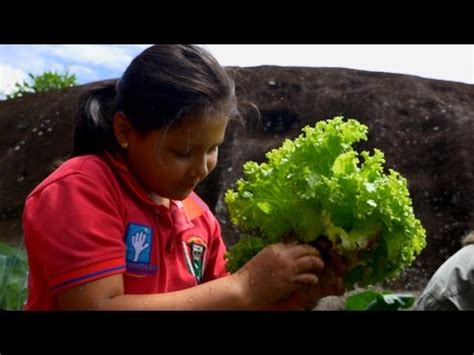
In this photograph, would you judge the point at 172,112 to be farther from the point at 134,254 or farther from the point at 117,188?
the point at 134,254

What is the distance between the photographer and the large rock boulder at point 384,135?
3.98 metres

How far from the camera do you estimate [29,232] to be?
1.30m

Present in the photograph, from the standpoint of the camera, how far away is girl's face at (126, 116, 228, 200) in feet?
4.43

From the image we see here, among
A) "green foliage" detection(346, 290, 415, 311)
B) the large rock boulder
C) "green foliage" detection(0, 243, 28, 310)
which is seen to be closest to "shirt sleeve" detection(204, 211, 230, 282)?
"green foliage" detection(346, 290, 415, 311)

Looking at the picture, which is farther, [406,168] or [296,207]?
[406,168]

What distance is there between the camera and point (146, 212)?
1445mm

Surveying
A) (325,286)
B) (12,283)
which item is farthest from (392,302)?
(12,283)

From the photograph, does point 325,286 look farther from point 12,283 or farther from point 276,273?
point 12,283

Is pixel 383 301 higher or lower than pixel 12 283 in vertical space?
higher

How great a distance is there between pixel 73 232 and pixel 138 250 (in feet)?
0.55

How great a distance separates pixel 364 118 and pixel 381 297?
85.6 inches

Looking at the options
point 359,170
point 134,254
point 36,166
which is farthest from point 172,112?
point 36,166

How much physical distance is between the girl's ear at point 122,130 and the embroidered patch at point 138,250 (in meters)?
0.19
